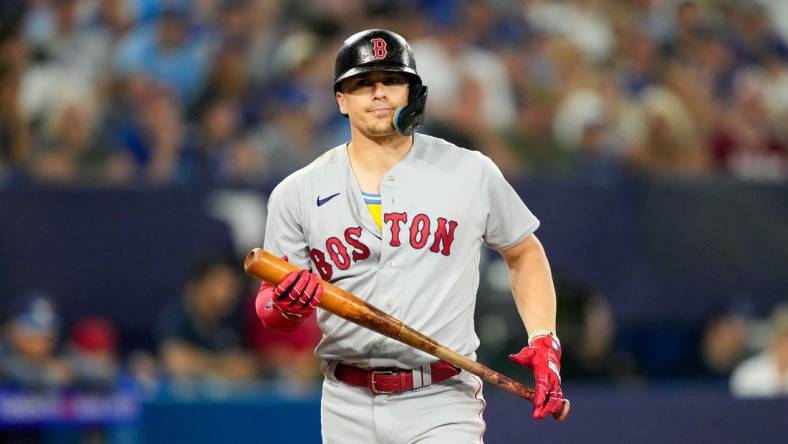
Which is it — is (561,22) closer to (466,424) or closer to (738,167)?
(738,167)

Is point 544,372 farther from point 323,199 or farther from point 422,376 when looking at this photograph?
point 323,199

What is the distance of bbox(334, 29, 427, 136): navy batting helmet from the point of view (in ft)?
12.9

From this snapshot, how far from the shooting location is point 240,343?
7.88 metres

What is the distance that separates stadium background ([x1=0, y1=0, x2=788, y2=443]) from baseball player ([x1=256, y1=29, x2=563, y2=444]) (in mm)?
2735

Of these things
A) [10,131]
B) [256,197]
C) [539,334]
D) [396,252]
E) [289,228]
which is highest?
[10,131]

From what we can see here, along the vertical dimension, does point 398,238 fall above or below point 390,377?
above

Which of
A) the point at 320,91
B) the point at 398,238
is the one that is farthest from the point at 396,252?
the point at 320,91

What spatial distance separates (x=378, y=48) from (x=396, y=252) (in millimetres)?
617

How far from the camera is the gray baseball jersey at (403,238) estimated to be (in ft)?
12.9

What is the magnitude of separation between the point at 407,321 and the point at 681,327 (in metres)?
4.95

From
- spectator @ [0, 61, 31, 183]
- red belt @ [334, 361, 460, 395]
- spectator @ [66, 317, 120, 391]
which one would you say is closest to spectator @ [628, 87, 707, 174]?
spectator @ [66, 317, 120, 391]

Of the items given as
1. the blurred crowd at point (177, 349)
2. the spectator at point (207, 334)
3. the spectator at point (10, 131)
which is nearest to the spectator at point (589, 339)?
the blurred crowd at point (177, 349)

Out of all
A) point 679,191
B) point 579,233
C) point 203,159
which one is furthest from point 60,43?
point 679,191

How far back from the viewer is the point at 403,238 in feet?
13.0
